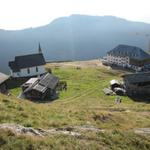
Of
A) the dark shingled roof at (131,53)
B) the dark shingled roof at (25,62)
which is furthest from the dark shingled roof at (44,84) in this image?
the dark shingled roof at (131,53)

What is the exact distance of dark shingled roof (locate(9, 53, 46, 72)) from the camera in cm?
8506

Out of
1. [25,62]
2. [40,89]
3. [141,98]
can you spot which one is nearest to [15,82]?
[25,62]

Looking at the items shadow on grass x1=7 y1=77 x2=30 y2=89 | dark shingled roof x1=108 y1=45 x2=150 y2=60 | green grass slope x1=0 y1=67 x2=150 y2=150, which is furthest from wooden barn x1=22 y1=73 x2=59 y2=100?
dark shingled roof x1=108 y1=45 x2=150 y2=60

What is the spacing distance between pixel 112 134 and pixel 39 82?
4647cm

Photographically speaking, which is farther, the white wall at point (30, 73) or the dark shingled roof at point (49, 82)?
the white wall at point (30, 73)

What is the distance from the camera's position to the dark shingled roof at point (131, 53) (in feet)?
365

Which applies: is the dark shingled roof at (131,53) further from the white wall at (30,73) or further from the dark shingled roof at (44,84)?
the dark shingled roof at (44,84)

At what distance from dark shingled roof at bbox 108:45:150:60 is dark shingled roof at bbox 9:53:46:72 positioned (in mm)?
39008

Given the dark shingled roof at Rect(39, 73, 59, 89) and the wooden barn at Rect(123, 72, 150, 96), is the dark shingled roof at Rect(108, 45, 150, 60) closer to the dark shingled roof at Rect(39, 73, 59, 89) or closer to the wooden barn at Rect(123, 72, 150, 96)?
the wooden barn at Rect(123, 72, 150, 96)

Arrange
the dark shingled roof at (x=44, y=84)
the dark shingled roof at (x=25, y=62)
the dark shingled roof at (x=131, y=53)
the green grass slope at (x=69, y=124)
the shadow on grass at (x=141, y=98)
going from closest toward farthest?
Answer: the green grass slope at (x=69, y=124), the dark shingled roof at (x=44, y=84), the shadow on grass at (x=141, y=98), the dark shingled roof at (x=25, y=62), the dark shingled roof at (x=131, y=53)

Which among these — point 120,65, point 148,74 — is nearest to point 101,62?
point 120,65

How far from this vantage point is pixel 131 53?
11538 centimetres

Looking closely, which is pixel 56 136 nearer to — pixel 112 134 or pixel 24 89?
pixel 112 134

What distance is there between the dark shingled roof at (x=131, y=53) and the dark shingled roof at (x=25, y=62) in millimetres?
39008
